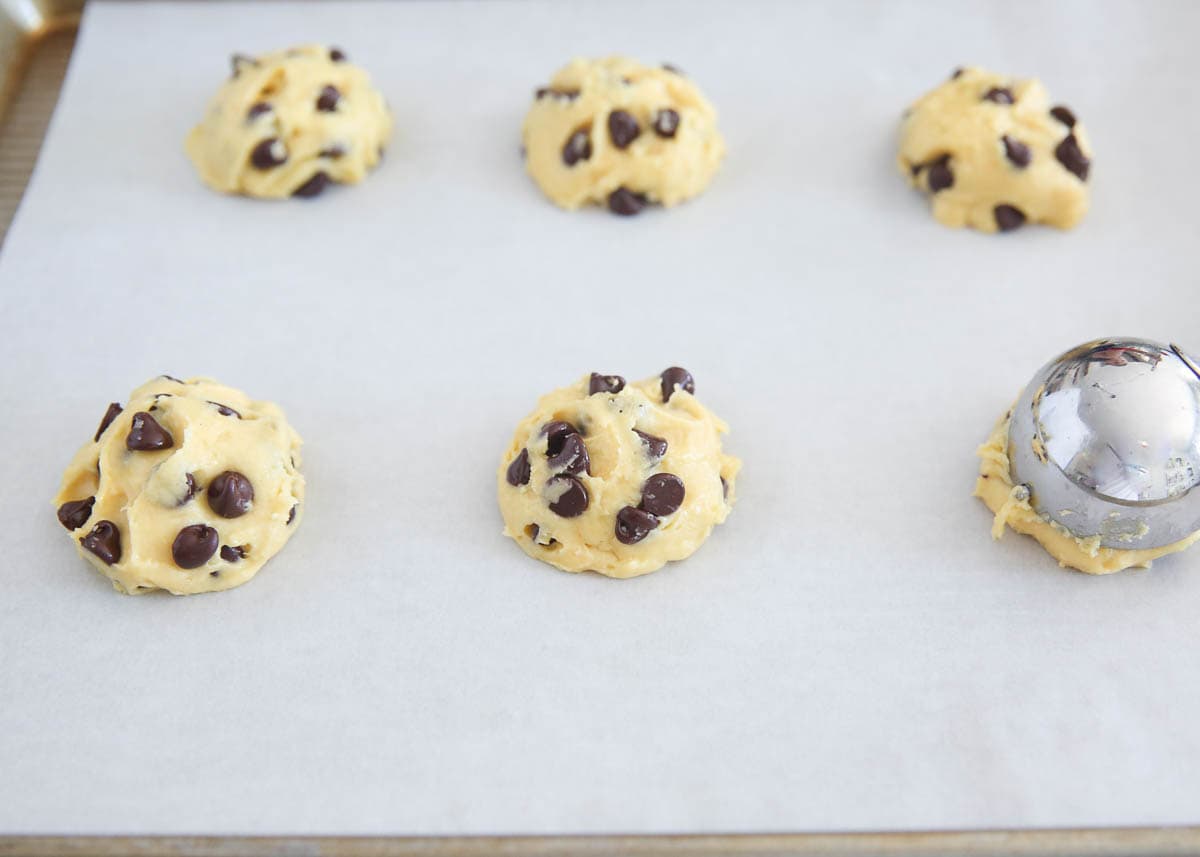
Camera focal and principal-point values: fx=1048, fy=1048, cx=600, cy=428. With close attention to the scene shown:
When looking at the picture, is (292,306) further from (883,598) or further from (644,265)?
(883,598)

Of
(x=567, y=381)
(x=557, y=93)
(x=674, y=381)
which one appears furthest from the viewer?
(x=557, y=93)

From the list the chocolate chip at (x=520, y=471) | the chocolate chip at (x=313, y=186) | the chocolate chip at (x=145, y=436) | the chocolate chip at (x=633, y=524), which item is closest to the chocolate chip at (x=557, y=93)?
the chocolate chip at (x=313, y=186)

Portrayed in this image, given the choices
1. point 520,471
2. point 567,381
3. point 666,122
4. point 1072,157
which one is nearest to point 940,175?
point 1072,157

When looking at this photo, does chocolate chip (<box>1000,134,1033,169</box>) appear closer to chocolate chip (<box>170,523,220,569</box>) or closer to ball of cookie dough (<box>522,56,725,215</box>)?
ball of cookie dough (<box>522,56,725,215</box>)

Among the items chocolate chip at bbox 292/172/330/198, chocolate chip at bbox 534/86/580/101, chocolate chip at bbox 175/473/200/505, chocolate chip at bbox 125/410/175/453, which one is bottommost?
chocolate chip at bbox 175/473/200/505

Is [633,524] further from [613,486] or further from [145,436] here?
[145,436]

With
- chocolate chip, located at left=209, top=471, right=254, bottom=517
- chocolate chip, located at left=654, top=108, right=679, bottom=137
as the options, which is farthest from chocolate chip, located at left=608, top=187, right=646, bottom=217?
chocolate chip, located at left=209, top=471, right=254, bottom=517

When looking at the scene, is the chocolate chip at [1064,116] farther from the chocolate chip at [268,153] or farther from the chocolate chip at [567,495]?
the chocolate chip at [268,153]

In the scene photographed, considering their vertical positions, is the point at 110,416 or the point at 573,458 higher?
the point at 573,458
